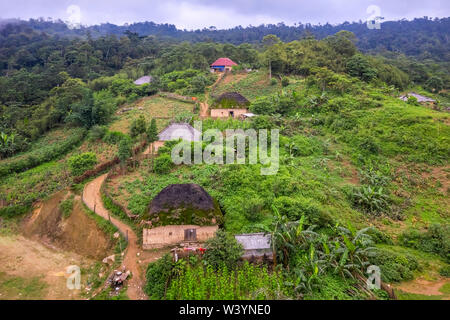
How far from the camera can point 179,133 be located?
2078 centimetres

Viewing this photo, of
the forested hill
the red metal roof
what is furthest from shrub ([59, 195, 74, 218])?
the forested hill

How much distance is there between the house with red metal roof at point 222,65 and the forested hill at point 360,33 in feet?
114

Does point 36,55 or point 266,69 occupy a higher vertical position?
point 36,55

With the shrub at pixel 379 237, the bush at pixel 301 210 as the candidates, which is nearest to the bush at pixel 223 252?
the bush at pixel 301 210

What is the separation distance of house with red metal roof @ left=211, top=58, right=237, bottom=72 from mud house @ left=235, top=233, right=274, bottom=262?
3516 centimetres

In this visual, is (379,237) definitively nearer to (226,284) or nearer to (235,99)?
(226,284)

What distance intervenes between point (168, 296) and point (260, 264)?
3638 mm

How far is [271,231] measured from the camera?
1058 cm

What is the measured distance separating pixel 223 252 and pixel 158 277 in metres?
2.57

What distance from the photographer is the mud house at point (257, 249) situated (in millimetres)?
10547

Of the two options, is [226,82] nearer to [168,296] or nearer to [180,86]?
[180,86]

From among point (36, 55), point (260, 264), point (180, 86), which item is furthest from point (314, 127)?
point (36, 55)

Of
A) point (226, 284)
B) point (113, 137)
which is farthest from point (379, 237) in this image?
point (113, 137)
